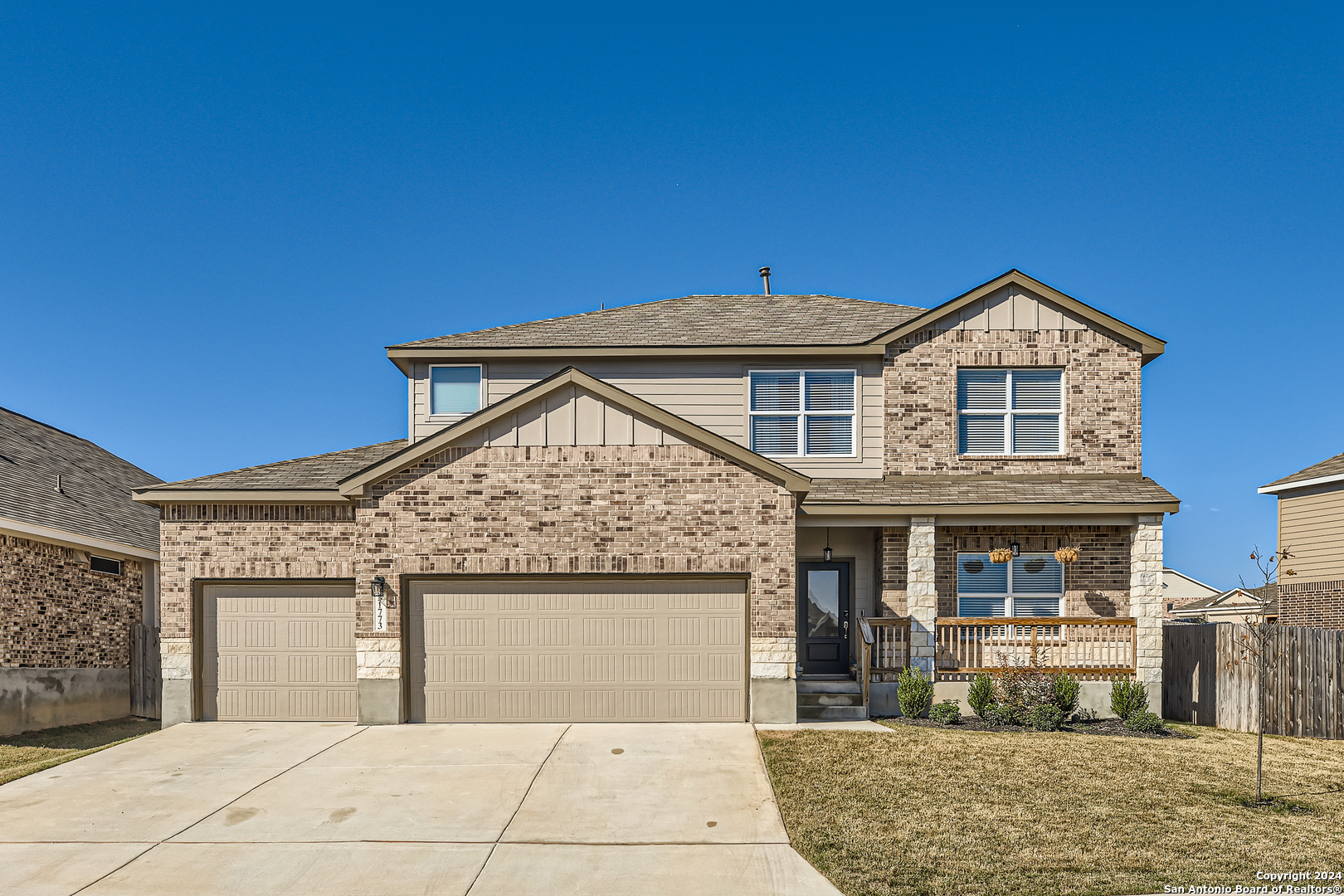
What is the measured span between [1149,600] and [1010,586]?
2.07m

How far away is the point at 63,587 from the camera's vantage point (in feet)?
50.0

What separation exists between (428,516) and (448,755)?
3439 mm

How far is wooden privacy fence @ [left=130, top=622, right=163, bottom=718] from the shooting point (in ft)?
54.9

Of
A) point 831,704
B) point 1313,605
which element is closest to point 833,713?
point 831,704

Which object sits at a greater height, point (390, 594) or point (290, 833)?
point (390, 594)

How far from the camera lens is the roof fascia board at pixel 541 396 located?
12.5 m

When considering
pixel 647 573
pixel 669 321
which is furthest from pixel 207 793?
pixel 669 321

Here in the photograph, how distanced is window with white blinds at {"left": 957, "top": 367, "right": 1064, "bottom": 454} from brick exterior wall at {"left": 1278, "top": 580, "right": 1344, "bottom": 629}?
800 cm

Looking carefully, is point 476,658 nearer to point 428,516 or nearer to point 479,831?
point 428,516

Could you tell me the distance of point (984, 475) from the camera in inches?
606

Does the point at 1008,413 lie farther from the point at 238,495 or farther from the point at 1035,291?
the point at 238,495

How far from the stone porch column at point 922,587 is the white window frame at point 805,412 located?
7.01 feet

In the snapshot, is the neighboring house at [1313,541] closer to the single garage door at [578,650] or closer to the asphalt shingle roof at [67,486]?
the single garage door at [578,650]

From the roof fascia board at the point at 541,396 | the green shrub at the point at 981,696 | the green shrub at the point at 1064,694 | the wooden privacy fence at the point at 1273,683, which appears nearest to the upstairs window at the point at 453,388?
the roof fascia board at the point at 541,396
